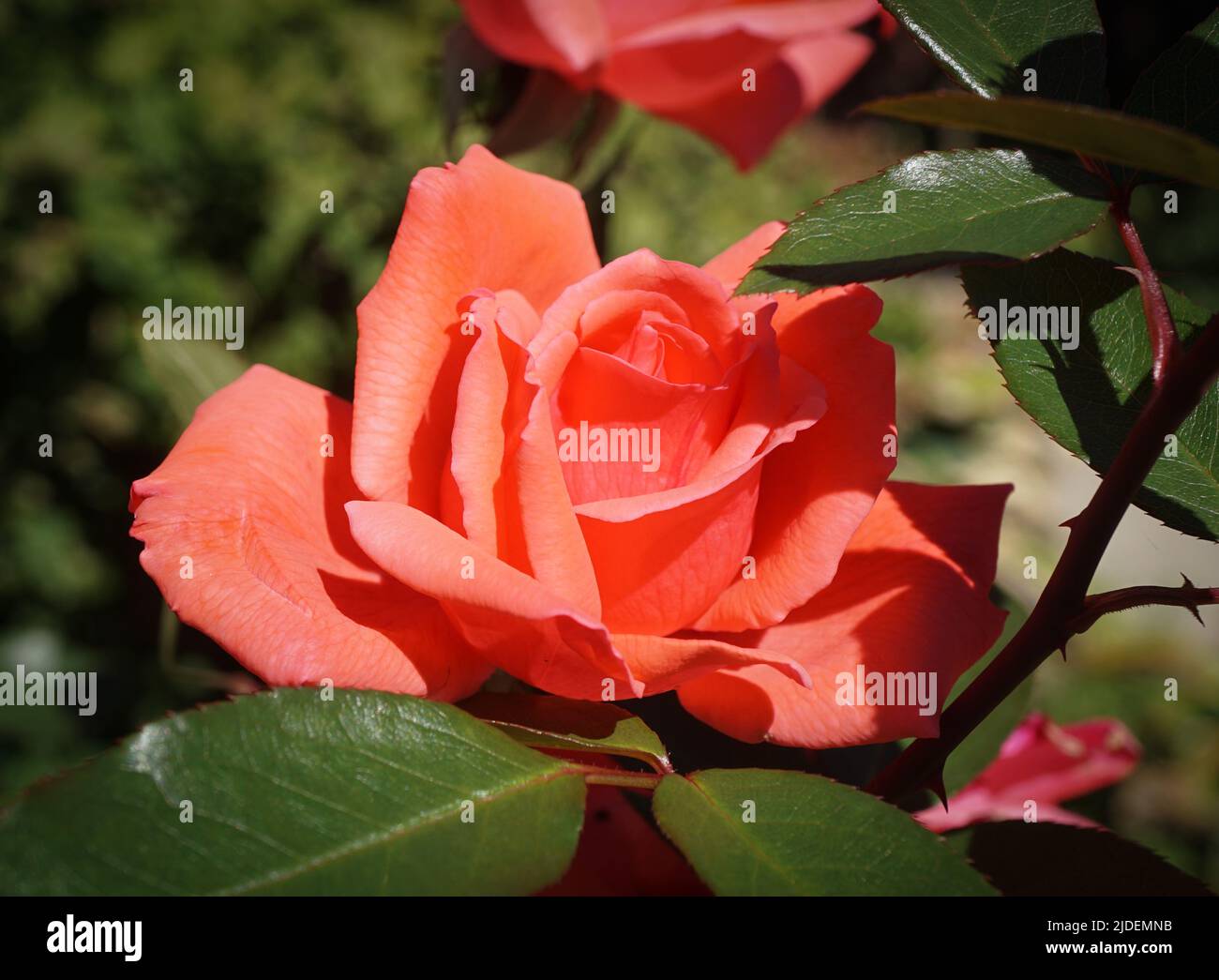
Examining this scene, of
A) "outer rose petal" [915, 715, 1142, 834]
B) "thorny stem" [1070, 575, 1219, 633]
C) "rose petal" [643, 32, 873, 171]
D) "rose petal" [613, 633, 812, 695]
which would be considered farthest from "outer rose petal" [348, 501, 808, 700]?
"rose petal" [643, 32, 873, 171]

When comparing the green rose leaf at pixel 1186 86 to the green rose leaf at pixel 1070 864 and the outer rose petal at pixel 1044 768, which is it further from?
the outer rose petal at pixel 1044 768

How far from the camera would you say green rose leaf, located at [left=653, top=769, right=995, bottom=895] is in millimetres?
364

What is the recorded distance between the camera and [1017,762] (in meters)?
0.74

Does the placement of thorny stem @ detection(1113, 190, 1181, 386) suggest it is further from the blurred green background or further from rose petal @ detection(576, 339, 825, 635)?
the blurred green background

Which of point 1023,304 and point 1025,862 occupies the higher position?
point 1023,304

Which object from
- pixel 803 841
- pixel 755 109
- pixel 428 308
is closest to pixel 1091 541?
pixel 803 841

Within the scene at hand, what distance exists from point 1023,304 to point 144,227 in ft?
4.23

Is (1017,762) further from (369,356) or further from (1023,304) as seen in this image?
(369,356)

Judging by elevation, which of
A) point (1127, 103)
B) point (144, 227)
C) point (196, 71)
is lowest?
point (1127, 103)

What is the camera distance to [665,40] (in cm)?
79

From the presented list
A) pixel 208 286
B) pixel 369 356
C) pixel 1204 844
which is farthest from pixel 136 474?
pixel 1204 844

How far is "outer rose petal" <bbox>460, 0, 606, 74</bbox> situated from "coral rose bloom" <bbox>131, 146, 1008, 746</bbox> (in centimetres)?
30

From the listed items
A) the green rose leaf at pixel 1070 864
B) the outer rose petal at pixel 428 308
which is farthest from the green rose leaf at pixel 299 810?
the green rose leaf at pixel 1070 864

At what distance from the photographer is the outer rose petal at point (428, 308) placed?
18.4 inches
